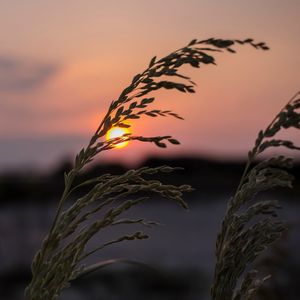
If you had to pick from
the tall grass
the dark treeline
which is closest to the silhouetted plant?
the tall grass

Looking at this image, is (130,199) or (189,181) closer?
(130,199)

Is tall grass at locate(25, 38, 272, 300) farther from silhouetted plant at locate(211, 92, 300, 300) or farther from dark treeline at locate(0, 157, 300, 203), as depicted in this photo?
dark treeline at locate(0, 157, 300, 203)

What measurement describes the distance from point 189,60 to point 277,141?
0.23 metres

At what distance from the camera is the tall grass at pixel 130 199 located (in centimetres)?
139

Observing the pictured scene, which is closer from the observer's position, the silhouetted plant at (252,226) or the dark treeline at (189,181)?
the silhouetted plant at (252,226)

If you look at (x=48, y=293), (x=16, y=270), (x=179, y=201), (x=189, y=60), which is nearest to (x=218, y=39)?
(x=189, y=60)

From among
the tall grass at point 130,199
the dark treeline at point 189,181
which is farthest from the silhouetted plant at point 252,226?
the dark treeline at point 189,181

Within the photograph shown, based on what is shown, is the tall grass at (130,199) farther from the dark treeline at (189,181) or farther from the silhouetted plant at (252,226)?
the dark treeline at (189,181)

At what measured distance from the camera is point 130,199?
1.44 m

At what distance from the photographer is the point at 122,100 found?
1512 mm

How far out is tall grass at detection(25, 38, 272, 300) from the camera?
139cm

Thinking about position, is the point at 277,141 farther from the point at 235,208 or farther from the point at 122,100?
the point at 122,100

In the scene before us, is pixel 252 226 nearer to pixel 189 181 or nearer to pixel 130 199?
pixel 130 199

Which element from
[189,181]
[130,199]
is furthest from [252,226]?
[189,181]
